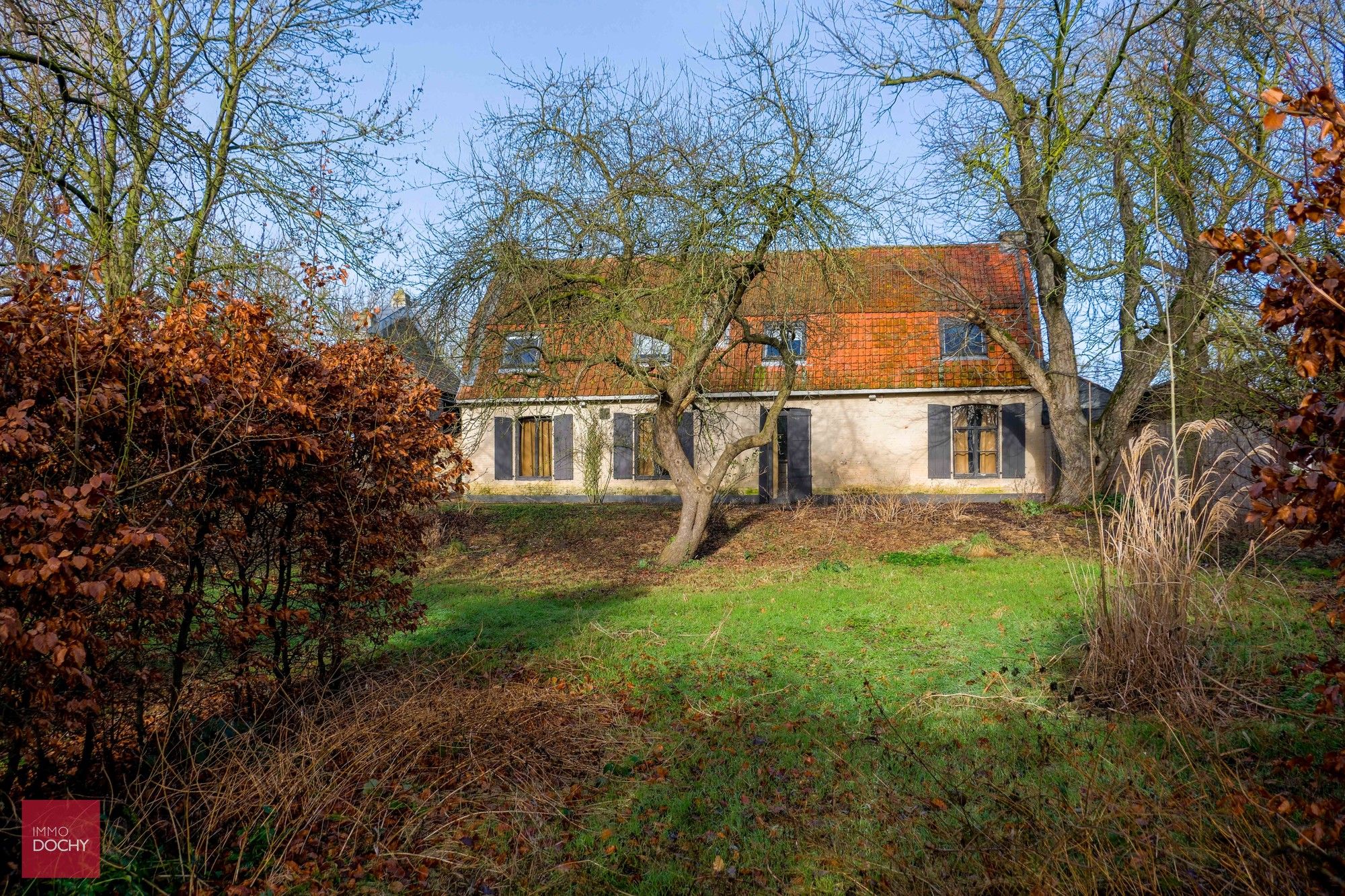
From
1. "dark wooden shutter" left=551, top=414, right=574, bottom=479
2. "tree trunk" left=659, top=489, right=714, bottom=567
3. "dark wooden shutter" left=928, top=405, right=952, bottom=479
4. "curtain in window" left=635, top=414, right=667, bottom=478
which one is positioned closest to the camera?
"tree trunk" left=659, top=489, right=714, bottom=567

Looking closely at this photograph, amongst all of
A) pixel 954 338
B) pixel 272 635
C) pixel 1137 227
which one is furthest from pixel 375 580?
pixel 954 338

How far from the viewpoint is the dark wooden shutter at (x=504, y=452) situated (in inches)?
856

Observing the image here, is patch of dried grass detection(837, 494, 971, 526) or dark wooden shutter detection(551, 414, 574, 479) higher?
dark wooden shutter detection(551, 414, 574, 479)

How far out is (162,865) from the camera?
332 cm

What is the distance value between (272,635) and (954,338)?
18.1 m

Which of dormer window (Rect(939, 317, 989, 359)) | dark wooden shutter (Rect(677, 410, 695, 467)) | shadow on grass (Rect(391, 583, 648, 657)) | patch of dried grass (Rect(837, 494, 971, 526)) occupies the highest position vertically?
dormer window (Rect(939, 317, 989, 359))

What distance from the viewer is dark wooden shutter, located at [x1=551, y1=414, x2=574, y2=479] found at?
21.4 metres

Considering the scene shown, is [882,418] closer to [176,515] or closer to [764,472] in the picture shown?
[764,472]

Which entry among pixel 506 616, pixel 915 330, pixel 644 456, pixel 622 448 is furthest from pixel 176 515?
pixel 915 330

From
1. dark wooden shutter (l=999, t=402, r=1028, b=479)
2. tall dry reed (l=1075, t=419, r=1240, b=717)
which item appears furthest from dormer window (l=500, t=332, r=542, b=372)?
dark wooden shutter (l=999, t=402, r=1028, b=479)

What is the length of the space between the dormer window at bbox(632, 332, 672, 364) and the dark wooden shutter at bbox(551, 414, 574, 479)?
8014 mm

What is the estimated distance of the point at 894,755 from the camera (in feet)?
14.9

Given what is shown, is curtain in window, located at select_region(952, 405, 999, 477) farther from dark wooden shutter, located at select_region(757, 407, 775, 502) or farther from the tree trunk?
the tree trunk

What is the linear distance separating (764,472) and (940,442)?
4.25 meters
